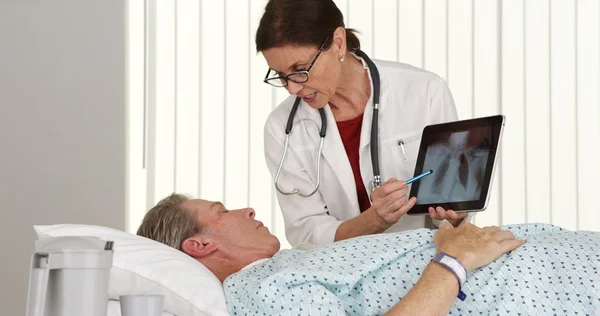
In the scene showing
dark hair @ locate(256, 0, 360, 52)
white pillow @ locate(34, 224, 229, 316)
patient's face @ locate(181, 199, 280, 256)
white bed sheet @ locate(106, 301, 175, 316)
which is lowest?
white bed sheet @ locate(106, 301, 175, 316)

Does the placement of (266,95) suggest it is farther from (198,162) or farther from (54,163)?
(54,163)

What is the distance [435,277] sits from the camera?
1.53 m

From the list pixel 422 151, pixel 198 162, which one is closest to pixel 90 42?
pixel 198 162

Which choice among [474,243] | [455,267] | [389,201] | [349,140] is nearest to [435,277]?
[455,267]

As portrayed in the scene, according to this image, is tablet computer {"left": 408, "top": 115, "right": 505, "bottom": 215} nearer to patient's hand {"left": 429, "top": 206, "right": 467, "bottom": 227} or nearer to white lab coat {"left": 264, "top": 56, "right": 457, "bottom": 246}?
patient's hand {"left": 429, "top": 206, "right": 467, "bottom": 227}

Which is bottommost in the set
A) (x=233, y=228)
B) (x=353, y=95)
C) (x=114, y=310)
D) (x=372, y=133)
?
(x=114, y=310)

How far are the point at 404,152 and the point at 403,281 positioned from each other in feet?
2.23

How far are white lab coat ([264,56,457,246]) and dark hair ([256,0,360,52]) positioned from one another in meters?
0.30

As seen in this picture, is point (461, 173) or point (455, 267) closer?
point (455, 267)

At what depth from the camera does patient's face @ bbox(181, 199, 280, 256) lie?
1936 mm

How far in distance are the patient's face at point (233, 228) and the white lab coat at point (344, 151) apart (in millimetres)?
305

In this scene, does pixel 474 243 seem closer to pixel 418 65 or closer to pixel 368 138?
pixel 368 138

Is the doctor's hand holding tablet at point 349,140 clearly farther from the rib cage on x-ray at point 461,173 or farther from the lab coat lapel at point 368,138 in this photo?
the rib cage on x-ray at point 461,173

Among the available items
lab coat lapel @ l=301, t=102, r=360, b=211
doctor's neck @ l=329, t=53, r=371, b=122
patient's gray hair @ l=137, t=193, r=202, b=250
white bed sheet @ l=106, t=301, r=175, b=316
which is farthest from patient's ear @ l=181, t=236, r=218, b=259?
doctor's neck @ l=329, t=53, r=371, b=122
